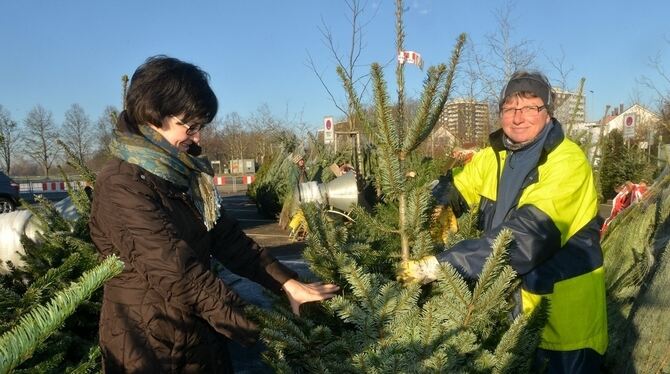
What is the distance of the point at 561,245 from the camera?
1.68 metres

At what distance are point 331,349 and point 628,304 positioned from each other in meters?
1.57

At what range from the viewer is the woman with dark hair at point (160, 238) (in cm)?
140

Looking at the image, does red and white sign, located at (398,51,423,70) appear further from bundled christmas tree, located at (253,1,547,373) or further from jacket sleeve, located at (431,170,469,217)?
jacket sleeve, located at (431,170,469,217)

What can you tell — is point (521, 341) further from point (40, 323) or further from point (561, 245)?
point (40, 323)

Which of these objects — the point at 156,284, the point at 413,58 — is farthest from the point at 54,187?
the point at 156,284

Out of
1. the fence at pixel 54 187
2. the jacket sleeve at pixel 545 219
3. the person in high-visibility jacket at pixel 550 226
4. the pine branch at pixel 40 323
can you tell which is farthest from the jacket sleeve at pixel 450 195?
the fence at pixel 54 187

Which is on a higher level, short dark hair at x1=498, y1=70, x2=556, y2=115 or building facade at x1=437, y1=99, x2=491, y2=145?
building facade at x1=437, y1=99, x2=491, y2=145

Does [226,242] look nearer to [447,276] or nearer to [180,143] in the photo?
[180,143]

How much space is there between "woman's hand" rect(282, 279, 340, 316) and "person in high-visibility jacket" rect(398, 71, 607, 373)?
0.27 m

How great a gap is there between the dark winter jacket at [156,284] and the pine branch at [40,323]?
84 centimetres

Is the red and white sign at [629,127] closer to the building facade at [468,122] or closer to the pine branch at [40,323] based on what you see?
the building facade at [468,122]

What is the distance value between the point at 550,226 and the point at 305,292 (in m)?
0.87

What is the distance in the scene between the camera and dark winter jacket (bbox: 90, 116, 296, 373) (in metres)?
1.40

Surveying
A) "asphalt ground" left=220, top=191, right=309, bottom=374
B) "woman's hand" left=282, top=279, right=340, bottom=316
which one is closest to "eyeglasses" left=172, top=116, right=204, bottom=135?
"woman's hand" left=282, top=279, right=340, bottom=316
